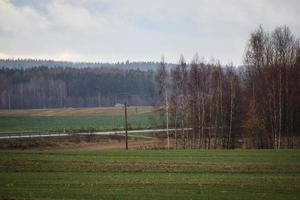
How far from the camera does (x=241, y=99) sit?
73.4 metres

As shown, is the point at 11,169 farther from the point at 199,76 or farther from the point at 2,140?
the point at 199,76

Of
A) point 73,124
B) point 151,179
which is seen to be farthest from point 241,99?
point 73,124

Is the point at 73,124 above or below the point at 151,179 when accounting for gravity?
above

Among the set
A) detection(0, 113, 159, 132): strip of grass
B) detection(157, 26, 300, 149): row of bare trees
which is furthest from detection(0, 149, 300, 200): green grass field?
detection(0, 113, 159, 132): strip of grass

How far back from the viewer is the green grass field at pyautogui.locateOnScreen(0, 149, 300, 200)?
22641 mm

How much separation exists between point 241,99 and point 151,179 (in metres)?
47.2

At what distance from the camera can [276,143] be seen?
64.7 meters

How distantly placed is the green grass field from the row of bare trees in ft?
84.9

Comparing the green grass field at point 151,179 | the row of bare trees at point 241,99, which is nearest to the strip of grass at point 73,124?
the row of bare trees at point 241,99

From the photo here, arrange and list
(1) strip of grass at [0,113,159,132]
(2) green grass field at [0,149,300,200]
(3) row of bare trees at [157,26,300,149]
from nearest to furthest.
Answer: (2) green grass field at [0,149,300,200] → (3) row of bare trees at [157,26,300,149] → (1) strip of grass at [0,113,159,132]

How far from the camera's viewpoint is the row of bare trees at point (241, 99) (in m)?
66.6

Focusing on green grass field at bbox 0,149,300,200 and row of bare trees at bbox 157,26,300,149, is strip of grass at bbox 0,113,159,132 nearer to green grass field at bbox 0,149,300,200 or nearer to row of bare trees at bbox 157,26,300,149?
row of bare trees at bbox 157,26,300,149

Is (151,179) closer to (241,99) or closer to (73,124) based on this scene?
(241,99)

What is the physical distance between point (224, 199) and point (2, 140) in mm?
52467
